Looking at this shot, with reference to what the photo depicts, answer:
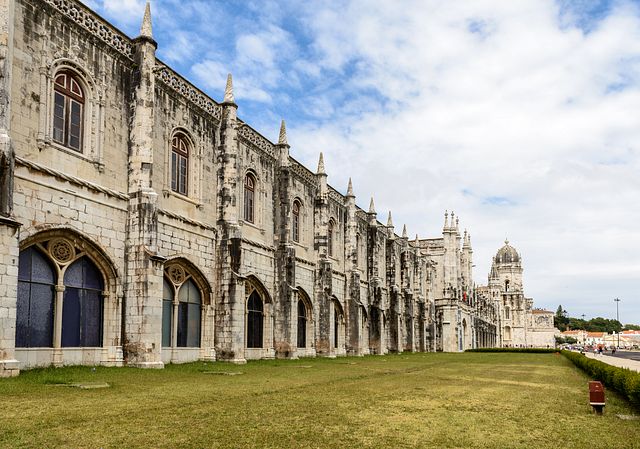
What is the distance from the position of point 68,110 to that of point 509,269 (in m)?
129

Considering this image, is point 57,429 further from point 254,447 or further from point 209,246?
point 209,246

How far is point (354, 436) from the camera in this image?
8211 millimetres

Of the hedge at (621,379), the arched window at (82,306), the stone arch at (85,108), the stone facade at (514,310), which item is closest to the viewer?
the hedge at (621,379)

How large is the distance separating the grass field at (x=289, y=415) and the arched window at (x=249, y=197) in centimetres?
1316

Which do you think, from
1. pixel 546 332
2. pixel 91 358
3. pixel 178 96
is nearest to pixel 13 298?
pixel 91 358

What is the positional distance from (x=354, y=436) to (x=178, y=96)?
696 inches

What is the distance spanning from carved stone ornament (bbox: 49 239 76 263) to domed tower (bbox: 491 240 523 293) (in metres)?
→ 125

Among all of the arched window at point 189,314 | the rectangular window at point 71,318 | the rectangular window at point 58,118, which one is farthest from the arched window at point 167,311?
the rectangular window at point 58,118

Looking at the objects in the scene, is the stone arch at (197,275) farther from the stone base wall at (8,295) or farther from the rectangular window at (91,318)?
the stone base wall at (8,295)

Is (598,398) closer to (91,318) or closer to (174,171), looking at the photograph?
(91,318)

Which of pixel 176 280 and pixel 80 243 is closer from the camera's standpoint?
pixel 80 243

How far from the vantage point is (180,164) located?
2333 cm

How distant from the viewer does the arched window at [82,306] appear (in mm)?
17422

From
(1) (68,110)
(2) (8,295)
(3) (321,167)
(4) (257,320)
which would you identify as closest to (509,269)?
(3) (321,167)
